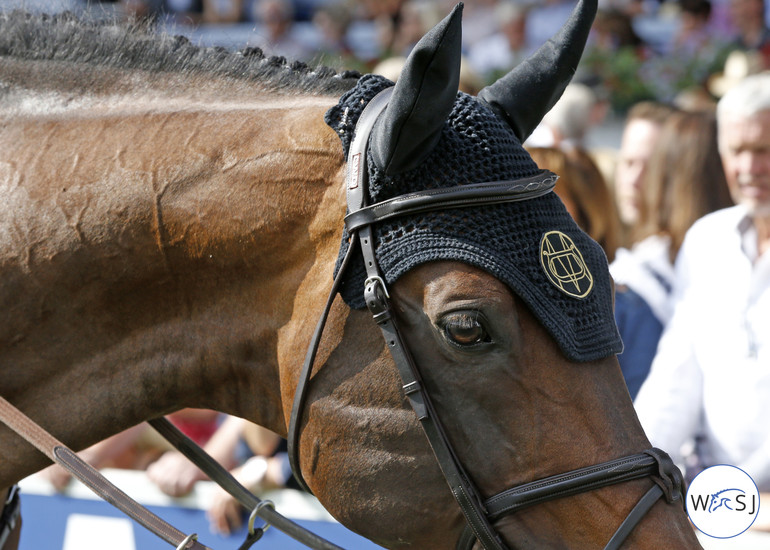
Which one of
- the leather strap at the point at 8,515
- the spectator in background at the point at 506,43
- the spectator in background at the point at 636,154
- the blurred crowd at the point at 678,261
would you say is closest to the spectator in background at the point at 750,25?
the blurred crowd at the point at 678,261

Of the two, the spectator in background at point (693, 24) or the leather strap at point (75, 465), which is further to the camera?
the spectator in background at point (693, 24)

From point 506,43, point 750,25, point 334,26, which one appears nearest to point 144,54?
point 750,25

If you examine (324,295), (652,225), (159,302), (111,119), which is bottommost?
(652,225)

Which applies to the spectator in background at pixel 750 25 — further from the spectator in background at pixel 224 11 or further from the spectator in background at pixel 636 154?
the spectator in background at pixel 224 11

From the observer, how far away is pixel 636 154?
4.57m

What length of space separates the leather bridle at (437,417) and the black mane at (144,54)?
43cm

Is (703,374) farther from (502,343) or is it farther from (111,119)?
(111,119)

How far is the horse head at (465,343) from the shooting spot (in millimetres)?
1717

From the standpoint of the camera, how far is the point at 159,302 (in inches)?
76.6

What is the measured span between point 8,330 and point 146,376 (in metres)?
0.32

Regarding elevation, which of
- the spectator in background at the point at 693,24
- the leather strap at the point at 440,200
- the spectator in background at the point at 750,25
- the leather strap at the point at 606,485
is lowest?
the leather strap at the point at 606,485

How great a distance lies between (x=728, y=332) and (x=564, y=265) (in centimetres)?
165

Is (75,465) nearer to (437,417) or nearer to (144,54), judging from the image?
(437,417)

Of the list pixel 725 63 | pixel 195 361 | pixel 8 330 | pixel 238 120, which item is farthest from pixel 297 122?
pixel 725 63
